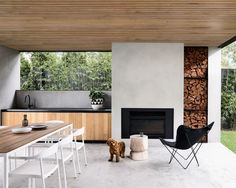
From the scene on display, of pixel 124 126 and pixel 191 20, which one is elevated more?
pixel 191 20

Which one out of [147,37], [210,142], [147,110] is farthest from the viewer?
[210,142]

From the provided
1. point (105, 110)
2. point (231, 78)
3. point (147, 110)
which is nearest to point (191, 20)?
point (147, 110)

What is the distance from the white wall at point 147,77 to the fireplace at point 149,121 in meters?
0.09

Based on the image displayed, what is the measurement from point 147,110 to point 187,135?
1.90 metres

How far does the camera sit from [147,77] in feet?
21.1

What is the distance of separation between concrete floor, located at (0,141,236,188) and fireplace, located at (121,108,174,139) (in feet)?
2.81

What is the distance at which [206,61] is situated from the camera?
6.91m

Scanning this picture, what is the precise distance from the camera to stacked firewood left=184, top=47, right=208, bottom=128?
22.7 ft

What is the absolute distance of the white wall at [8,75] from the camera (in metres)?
6.92

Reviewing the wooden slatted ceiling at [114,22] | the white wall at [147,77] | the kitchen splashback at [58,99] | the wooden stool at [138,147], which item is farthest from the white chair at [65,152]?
the kitchen splashback at [58,99]

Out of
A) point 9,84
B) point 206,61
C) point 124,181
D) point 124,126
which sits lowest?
point 124,181

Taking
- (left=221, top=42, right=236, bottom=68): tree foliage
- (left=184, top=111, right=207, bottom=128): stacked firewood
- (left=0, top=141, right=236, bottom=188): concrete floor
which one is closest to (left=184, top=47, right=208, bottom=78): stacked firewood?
(left=184, top=111, right=207, bottom=128): stacked firewood

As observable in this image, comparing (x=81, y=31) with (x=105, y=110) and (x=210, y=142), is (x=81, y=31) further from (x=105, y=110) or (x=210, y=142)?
(x=210, y=142)

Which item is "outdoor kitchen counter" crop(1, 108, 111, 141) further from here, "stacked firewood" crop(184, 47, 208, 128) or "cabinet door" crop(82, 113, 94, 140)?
"stacked firewood" crop(184, 47, 208, 128)
